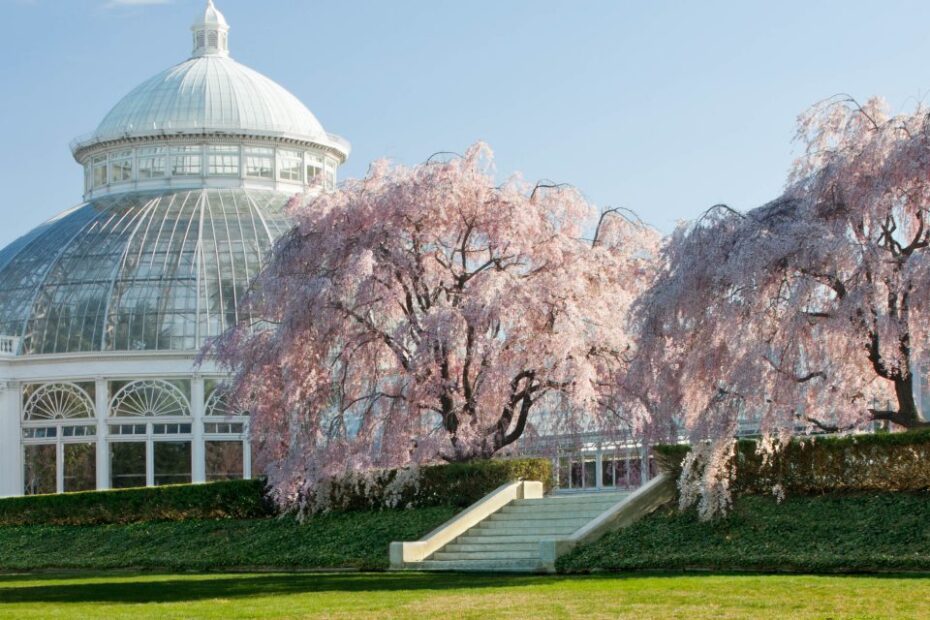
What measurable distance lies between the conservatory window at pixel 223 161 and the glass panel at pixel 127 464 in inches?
460

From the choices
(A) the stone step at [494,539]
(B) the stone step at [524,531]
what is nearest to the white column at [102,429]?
(B) the stone step at [524,531]

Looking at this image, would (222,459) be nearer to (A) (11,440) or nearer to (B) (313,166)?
(A) (11,440)

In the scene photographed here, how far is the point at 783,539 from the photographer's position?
2253cm

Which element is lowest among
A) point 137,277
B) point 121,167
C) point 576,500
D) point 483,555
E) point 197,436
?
point 483,555

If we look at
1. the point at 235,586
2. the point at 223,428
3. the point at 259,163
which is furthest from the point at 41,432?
the point at 235,586

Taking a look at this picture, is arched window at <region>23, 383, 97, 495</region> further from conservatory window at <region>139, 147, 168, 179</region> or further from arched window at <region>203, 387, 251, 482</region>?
conservatory window at <region>139, 147, 168, 179</region>

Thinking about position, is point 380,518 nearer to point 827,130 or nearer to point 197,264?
point 827,130

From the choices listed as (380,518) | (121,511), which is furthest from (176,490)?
(380,518)

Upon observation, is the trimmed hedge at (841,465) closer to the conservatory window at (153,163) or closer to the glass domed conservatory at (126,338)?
the glass domed conservatory at (126,338)

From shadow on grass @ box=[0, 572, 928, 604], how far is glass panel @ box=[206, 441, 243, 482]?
23.4 meters

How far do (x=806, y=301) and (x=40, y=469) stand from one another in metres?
32.8

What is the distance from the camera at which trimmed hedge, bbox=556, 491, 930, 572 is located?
823 inches

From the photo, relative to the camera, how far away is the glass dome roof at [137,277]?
161ft

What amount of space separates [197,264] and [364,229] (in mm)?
20321
